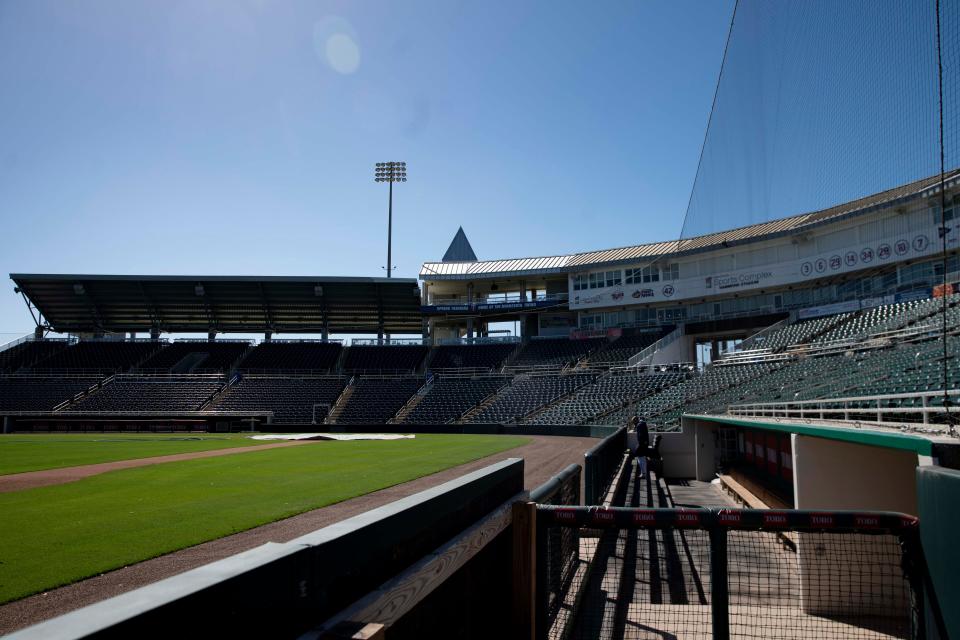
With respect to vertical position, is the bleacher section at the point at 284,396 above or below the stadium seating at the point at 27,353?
below

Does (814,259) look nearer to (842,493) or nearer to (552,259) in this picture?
(552,259)

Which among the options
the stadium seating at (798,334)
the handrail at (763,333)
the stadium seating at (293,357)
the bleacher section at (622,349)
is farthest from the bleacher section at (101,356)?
the stadium seating at (798,334)

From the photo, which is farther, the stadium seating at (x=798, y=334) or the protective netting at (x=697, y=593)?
the stadium seating at (x=798, y=334)

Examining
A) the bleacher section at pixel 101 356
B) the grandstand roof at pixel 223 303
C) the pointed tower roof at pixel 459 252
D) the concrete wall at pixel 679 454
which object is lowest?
the concrete wall at pixel 679 454

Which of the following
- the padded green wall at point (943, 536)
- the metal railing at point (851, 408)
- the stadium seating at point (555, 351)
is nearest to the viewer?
the padded green wall at point (943, 536)

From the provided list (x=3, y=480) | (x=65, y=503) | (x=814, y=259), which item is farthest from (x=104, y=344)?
(x=814, y=259)

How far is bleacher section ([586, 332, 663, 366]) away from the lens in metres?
48.5

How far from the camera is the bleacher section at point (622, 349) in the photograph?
159 ft

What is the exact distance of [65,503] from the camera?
11.6m

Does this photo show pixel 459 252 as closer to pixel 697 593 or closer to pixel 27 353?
pixel 27 353

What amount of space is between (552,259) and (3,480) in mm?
48350

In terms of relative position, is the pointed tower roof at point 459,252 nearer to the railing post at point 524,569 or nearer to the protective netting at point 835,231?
the protective netting at point 835,231

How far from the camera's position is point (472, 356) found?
5788cm

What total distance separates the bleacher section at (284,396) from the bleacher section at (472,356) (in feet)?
29.2
